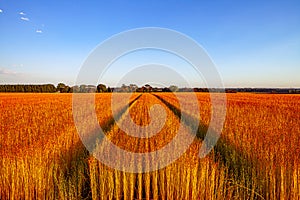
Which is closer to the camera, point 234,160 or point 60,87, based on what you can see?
point 234,160

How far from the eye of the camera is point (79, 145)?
6.75m

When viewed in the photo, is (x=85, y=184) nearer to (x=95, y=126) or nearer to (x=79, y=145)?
(x=79, y=145)

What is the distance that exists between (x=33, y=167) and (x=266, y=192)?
11.9ft

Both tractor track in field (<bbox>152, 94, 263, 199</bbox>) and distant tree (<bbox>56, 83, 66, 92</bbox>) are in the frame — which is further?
distant tree (<bbox>56, 83, 66, 92</bbox>)

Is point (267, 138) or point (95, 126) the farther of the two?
point (95, 126)

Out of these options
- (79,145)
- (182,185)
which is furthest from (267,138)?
(79,145)

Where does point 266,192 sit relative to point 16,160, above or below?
below

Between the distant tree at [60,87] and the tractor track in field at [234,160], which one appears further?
the distant tree at [60,87]

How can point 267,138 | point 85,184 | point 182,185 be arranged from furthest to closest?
point 267,138 < point 85,184 < point 182,185

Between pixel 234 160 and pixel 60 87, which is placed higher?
pixel 60 87

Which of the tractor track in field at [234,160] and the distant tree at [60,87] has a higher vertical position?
the distant tree at [60,87]

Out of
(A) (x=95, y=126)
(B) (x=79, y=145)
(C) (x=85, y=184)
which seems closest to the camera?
(C) (x=85, y=184)

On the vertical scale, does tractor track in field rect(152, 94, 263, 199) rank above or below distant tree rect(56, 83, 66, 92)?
below

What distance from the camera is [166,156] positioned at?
447 cm
